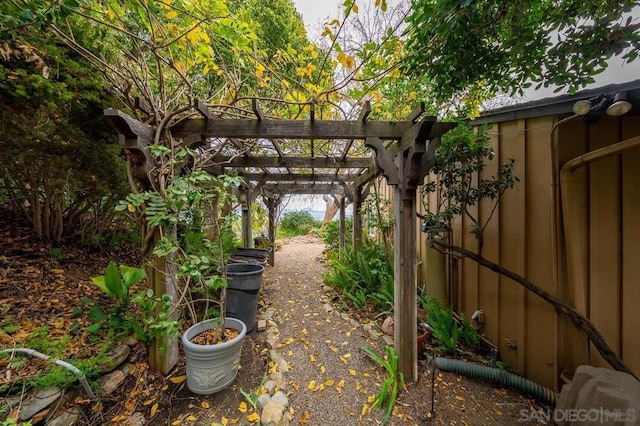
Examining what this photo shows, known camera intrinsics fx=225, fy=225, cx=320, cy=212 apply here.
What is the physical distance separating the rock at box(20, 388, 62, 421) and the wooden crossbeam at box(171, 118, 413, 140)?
6.63 feet

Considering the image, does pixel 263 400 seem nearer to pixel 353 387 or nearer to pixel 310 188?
pixel 353 387

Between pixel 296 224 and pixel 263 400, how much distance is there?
32.9 feet

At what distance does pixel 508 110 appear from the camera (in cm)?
A: 231

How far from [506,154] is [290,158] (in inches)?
109

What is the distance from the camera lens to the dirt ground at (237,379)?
169cm

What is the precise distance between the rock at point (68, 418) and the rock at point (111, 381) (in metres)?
0.14

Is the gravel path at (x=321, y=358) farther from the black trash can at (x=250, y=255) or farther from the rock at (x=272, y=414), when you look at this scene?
the black trash can at (x=250, y=255)

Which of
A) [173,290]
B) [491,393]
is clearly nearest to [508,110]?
[491,393]

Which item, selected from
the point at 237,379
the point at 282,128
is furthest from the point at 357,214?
the point at 237,379

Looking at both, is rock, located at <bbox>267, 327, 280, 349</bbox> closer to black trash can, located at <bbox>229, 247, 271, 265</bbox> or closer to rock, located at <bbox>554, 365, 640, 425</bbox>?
black trash can, located at <bbox>229, 247, 271, 265</bbox>

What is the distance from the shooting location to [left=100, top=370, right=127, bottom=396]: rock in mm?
1652

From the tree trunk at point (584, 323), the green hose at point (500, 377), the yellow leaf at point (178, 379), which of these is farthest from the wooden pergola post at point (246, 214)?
the tree trunk at point (584, 323)

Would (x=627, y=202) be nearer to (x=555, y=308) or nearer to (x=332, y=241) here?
(x=555, y=308)

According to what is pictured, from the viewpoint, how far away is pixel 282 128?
2.09 metres
